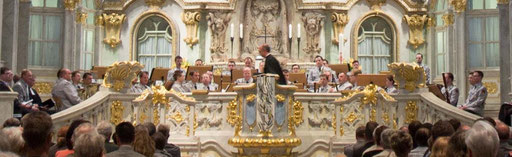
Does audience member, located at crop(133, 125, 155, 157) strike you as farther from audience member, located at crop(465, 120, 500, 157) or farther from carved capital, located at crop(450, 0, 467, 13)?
carved capital, located at crop(450, 0, 467, 13)

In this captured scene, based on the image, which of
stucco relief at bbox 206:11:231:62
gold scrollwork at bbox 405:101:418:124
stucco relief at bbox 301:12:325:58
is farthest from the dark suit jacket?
stucco relief at bbox 301:12:325:58

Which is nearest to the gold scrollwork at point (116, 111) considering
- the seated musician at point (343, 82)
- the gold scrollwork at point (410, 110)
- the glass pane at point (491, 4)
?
the gold scrollwork at point (410, 110)

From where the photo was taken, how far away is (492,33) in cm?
2170

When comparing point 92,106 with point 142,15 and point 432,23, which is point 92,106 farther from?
point 432,23

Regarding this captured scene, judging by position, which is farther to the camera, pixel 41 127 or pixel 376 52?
pixel 376 52

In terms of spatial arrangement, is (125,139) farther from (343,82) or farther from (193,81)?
(343,82)

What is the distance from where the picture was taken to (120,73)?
559 inches

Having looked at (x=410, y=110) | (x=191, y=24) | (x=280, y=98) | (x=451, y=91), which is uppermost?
(x=191, y=24)

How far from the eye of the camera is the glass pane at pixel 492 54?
2153 cm

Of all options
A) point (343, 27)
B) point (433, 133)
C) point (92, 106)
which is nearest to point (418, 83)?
point (92, 106)

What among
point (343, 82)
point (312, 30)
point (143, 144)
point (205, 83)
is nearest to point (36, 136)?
point (143, 144)

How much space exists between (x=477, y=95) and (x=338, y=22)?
8570 mm

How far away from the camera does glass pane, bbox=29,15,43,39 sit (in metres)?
22.3

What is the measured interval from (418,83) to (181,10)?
1090 cm
